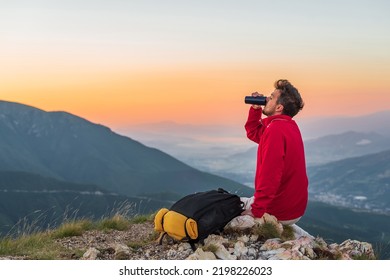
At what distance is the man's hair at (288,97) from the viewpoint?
8266 millimetres

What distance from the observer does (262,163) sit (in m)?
7.95

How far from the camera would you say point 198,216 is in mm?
7895

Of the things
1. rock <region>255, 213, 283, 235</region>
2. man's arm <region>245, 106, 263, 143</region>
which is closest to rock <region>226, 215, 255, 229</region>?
rock <region>255, 213, 283, 235</region>

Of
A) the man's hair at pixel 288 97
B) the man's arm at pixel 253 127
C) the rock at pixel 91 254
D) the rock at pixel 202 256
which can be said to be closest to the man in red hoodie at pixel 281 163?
the man's hair at pixel 288 97

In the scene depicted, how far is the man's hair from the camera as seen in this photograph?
8266 mm

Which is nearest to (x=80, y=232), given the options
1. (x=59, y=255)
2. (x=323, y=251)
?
(x=59, y=255)

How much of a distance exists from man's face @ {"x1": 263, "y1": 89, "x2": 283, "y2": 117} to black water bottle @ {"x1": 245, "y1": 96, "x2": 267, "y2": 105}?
0.62 ft

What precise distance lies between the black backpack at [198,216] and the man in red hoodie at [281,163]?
0.43 m

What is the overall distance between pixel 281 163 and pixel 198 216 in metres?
1.48

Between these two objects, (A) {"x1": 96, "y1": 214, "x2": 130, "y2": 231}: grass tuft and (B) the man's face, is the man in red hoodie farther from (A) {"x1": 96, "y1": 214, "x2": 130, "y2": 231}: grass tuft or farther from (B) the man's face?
(A) {"x1": 96, "y1": 214, "x2": 130, "y2": 231}: grass tuft

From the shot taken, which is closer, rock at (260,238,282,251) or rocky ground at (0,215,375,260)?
rocky ground at (0,215,375,260)

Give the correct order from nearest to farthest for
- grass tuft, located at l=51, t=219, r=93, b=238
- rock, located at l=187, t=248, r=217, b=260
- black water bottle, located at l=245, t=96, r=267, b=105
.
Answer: rock, located at l=187, t=248, r=217, b=260, black water bottle, located at l=245, t=96, r=267, b=105, grass tuft, located at l=51, t=219, r=93, b=238

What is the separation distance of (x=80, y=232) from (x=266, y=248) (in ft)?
13.1
